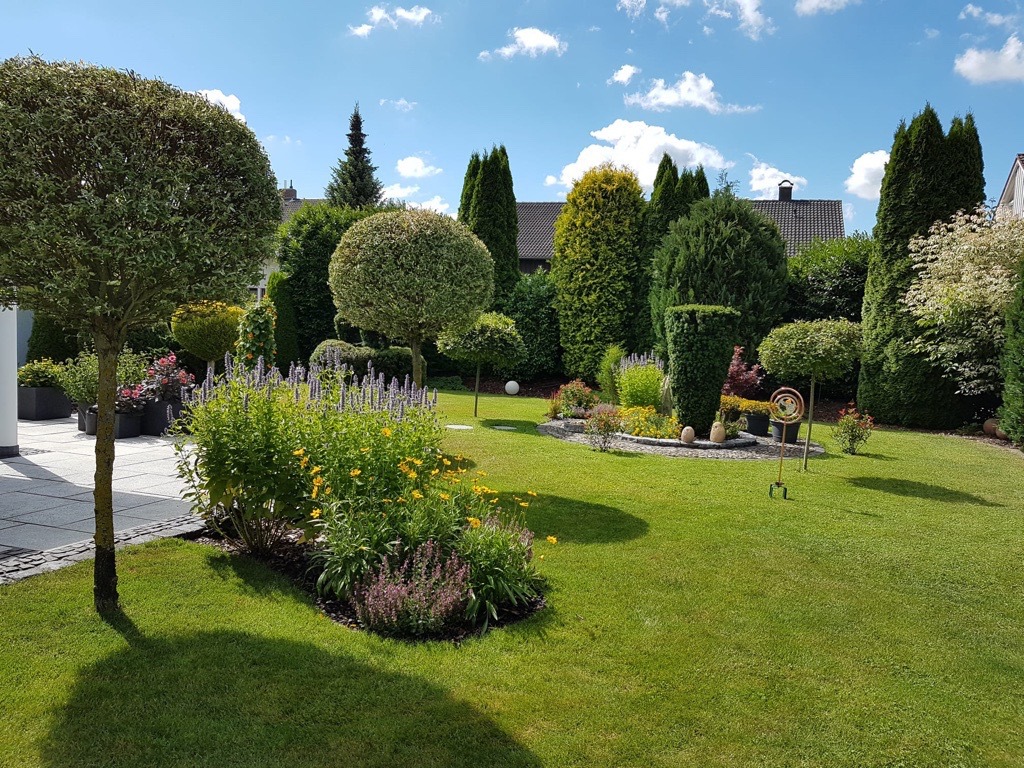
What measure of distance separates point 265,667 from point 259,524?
67.6 inches

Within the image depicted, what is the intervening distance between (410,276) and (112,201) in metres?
7.37

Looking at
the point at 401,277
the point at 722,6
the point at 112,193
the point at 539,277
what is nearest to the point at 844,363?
the point at 722,6

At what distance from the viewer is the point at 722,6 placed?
8.34 meters

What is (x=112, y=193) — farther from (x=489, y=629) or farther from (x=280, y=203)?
(x=489, y=629)

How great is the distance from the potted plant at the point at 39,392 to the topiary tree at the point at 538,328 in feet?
38.9

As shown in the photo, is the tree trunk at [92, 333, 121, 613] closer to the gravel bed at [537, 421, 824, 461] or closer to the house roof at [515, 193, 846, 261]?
the gravel bed at [537, 421, 824, 461]

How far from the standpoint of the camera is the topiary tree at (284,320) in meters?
18.5

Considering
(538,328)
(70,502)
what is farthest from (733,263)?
(70,502)

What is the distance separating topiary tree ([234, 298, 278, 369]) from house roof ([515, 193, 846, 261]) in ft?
67.6

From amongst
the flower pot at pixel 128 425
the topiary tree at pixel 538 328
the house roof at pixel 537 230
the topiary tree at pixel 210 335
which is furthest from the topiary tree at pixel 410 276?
the house roof at pixel 537 230

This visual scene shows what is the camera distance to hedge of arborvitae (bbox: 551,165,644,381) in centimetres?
1917

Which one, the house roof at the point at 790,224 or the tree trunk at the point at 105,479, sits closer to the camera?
the tree trunk at the point at 105,479

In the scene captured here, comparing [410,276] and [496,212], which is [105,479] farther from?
[496,212]

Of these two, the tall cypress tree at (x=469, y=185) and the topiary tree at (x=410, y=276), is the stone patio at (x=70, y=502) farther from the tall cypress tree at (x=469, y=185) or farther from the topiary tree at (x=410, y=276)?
the tall cypress tree at (x=469, y=185)
